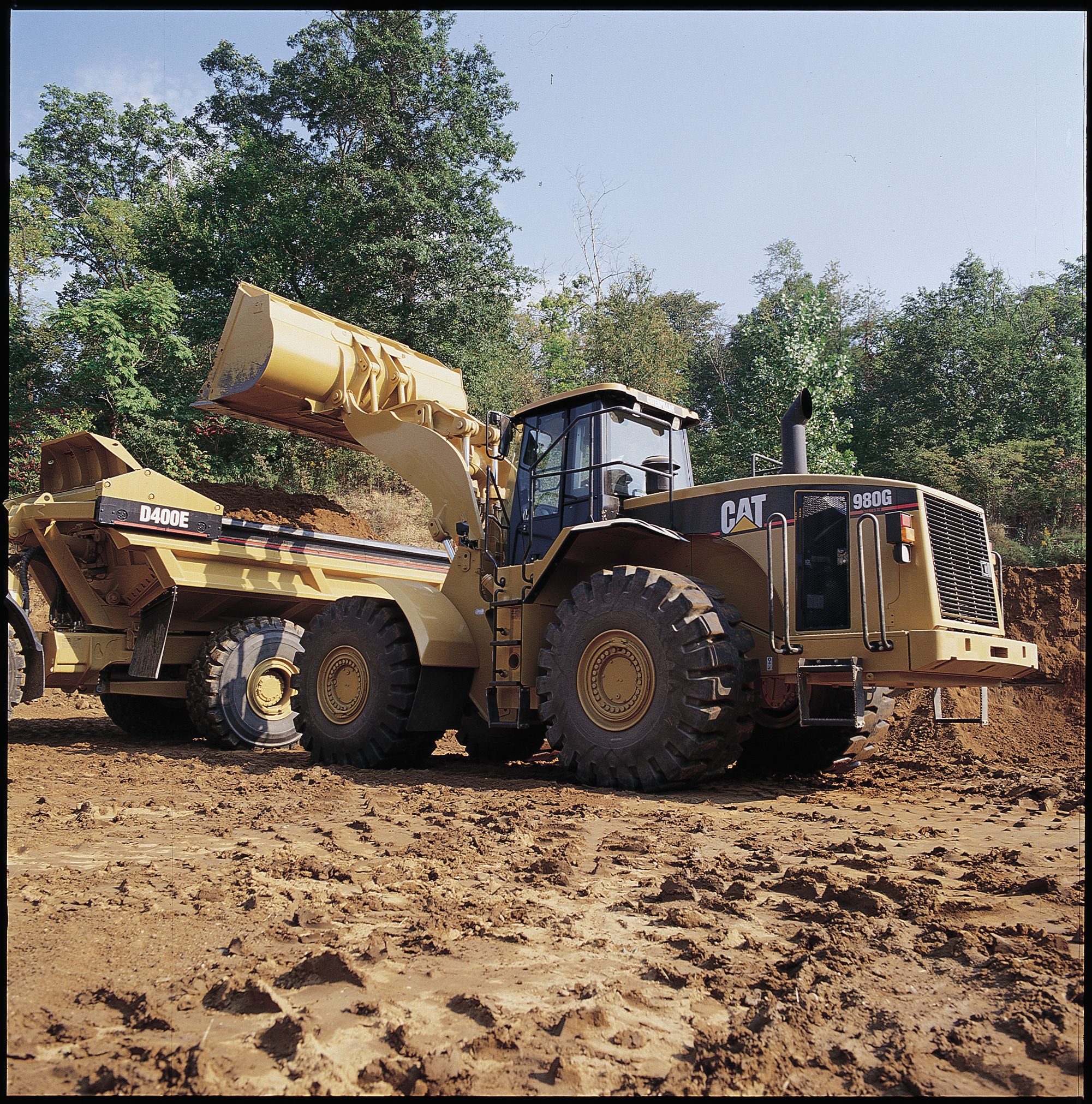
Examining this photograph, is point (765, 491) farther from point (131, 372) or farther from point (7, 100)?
point (131, 372)

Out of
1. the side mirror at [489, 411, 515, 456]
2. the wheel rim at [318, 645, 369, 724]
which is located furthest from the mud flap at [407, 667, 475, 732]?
the side mirror at [489, 411, 515, 456]

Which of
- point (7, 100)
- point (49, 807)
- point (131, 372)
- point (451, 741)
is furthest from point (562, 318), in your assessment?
point (7, 100)

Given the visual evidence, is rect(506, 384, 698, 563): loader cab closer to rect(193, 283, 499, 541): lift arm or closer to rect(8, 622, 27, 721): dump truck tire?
rect(193, 283, 499, 541): lift arm

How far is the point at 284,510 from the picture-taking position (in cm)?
1221

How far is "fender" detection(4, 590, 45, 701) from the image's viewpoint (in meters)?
6.53

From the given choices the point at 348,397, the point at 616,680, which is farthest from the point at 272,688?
the point at 616,680

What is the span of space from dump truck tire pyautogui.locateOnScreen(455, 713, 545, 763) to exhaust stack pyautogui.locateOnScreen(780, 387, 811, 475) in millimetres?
3250

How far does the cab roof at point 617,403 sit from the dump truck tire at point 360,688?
2072 mm

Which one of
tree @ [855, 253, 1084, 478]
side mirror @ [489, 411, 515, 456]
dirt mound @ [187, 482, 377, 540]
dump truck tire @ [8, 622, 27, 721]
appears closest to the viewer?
dump truck tire @ [8, 622, 27, 721]

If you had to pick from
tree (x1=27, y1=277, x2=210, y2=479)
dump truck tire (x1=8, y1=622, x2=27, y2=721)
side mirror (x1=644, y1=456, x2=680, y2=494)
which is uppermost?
tree (x1=27, y1=277, x2=210, y2=479)

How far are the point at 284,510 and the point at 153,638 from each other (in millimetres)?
3564

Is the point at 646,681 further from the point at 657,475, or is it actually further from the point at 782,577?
the point at 657,475

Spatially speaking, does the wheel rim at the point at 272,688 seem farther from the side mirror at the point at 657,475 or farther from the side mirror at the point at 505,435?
the side mirror at the point at 657,475

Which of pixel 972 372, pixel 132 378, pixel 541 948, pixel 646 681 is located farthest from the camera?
pixel 972 372
